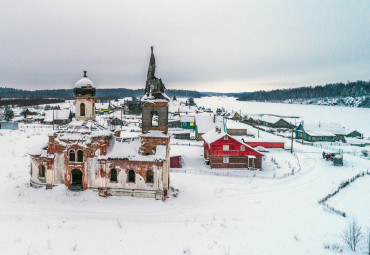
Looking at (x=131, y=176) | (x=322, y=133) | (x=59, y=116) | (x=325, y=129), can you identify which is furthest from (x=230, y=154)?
(x=59, y=116)

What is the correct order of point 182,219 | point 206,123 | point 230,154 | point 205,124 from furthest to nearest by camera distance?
point 206,123 → point 205,124 → point 230,154 → point 182,219

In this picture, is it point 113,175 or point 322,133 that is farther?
point 322,133

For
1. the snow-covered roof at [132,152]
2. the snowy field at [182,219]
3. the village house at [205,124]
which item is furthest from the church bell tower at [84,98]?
the village house at [205,124]

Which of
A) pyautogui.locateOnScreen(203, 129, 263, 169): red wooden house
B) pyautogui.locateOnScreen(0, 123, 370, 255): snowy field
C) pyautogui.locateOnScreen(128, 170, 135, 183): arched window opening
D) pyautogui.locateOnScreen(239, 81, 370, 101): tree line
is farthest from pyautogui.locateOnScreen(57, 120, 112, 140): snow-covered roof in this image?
pyautogui.locateOnScreen(239, 81, 370, 101): tree line

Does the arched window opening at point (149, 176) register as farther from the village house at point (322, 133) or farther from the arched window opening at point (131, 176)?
the village house at point (322, 133)

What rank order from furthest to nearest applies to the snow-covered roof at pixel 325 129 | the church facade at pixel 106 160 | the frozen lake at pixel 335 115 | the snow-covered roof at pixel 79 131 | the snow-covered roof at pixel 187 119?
the frozen lake at pixel 335 115
the snow-covered roof at pixel 187 119
the snow-covered roof at pixel 325 129
the snow-covered roof at pixel 79 131
the church facade at pixel 106 160

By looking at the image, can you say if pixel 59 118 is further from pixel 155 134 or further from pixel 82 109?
pixel 155 134

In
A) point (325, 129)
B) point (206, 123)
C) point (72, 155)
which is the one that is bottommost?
point (325, 129)

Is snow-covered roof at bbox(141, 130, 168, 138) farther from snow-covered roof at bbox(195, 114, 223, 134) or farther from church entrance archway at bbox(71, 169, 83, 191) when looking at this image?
snow-covered roof at bbox(195, 114, 223, 134)
